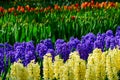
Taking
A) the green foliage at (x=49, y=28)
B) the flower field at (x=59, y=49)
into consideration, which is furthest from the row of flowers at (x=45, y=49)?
the green foliage at (x=49, y=28)

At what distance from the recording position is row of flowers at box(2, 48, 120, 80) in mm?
2693

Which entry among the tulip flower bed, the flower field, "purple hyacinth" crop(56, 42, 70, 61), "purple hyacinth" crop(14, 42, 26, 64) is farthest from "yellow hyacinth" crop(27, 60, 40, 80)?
the tulip flower bed

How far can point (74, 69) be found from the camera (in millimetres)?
2885

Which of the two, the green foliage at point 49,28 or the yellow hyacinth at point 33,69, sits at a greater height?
the green foliage at point 49,28

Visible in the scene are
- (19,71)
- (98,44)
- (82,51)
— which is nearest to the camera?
(19,71)

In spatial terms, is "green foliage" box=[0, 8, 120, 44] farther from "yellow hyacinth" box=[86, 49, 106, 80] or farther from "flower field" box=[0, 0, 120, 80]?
"yellow hyacinth" box=[86, 49, 106, 80]

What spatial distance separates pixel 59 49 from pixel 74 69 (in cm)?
169

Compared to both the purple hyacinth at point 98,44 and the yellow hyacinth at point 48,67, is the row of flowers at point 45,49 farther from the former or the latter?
the yellow hyacinth at point 48,67

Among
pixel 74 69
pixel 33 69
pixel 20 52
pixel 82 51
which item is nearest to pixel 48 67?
pixel 33 69

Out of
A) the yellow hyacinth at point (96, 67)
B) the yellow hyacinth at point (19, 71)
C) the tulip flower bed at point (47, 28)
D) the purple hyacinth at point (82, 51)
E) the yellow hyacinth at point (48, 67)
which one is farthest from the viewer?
the tulip flower bed at point (47, 28)

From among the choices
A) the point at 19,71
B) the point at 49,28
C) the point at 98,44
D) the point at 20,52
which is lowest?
the point at 19,71

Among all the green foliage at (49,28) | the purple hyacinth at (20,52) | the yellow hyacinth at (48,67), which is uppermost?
the green foliage at (49,28)

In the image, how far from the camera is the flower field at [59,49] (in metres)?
2.92

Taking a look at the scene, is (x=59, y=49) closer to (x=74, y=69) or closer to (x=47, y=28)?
(x=47, y=28)
